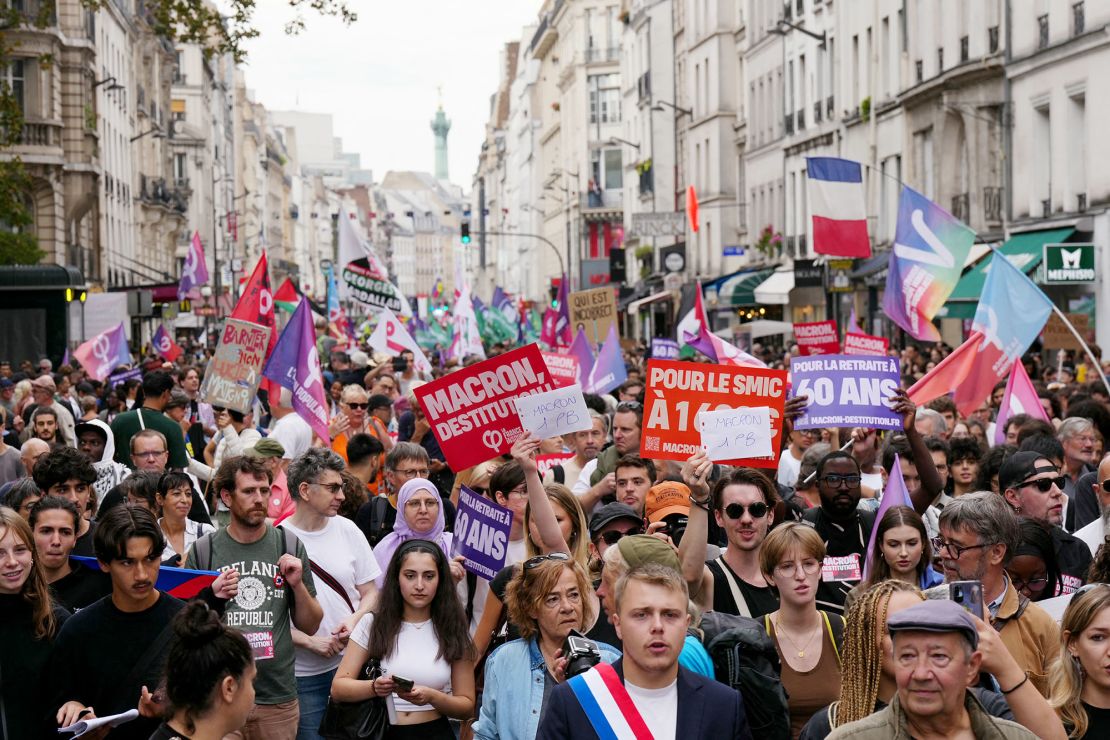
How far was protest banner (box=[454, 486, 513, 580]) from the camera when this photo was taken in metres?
8.48

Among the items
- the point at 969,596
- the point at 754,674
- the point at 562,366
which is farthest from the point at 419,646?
the point at 562,366

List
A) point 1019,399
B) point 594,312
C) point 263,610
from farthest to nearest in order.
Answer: point 594,312 < point 1019,399 < point 263,610

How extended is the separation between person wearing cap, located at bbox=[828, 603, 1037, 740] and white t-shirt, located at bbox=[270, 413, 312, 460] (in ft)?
30.6

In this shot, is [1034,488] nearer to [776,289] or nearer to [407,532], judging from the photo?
[407,532]

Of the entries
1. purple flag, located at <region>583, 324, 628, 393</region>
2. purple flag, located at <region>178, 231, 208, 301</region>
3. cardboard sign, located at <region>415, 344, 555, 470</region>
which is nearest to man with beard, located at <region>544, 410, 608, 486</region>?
cardboard sign, located at <region>415, 344, 555, 470</region>

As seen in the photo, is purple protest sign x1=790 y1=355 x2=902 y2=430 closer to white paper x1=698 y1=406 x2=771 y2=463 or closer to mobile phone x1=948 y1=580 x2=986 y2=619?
white paper x1=698 y1=406 x2=771 y2=463

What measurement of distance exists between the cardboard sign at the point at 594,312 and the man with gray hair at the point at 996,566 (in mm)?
17063

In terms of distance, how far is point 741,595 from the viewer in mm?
7172

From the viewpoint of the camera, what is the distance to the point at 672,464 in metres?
11.2

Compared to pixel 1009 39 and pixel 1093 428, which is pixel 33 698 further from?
pixel 1009 39

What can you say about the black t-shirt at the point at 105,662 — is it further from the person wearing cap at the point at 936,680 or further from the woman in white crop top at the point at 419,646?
the person wearing cap at the point at 936,680

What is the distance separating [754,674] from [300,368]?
31.4 ft

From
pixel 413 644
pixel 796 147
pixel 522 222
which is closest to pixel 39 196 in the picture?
pixel 796 147

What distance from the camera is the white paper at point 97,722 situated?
235 inches
